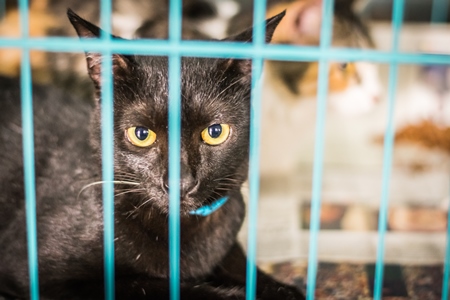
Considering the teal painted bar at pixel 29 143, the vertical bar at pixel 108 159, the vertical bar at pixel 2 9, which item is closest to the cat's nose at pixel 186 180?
the vertical bar at pixel 108 159

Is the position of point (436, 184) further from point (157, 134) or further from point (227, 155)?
point (157, 134)

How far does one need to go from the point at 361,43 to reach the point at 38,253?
1131 millimetres

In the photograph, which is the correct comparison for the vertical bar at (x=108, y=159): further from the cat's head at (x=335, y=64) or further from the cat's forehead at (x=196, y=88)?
the cat's head at (x=335, y=64)

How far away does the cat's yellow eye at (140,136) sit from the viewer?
756mm

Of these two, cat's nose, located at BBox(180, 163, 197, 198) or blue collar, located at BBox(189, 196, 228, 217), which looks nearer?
cat's nose, located at BBox(180, 163, 197, 198)

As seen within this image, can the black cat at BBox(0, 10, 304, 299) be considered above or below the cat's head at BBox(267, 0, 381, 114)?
below

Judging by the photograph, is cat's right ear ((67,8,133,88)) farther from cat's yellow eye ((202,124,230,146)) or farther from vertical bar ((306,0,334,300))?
vertical bar ((306,0,334,300))

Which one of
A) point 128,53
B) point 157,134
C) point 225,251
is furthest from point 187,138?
point 225,251

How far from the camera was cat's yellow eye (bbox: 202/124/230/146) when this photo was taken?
0.77 meters

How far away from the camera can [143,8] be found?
1533mm

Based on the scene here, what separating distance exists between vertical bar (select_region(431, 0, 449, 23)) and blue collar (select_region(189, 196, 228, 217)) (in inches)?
49.9

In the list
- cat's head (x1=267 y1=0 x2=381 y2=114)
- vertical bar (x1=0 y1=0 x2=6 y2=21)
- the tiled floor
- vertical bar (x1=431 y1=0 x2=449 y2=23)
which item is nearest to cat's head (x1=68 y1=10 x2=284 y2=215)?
the tiled floor

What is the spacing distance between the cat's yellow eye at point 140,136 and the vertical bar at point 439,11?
1361 millimetres

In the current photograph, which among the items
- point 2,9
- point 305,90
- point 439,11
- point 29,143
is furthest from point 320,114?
point 439,11
